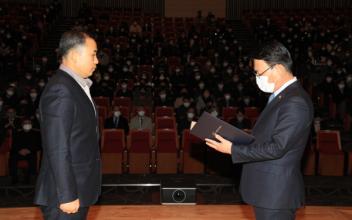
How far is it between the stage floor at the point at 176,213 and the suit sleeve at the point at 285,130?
2.53m

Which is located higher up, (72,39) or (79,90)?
(72,39)

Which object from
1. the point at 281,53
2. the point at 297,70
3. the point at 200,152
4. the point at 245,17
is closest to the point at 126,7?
the point at 245,17

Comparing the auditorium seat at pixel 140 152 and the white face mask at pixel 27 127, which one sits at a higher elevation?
the white face mask at pixel 27 127

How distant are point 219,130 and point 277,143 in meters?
0.46

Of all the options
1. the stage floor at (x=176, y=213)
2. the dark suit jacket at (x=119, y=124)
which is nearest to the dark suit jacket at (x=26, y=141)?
the dark suit jacket at (x=119, y=124)

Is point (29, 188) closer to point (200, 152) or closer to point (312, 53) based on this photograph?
point (200, 152)

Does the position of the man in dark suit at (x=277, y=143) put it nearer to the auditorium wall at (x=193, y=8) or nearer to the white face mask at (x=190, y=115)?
the white face mask at (x=190, y=115)

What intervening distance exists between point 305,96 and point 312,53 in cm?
1264

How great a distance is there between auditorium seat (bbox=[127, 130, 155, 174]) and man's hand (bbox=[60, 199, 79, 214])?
5338mm

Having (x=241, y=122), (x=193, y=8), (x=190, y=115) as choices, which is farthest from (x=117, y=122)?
(x=193, y=8)

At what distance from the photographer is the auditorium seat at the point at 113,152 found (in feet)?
25.7

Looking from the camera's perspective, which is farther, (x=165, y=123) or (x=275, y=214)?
(x=165, y=123)

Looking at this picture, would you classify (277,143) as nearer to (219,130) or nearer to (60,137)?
(219,130)

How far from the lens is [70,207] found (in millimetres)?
2576
